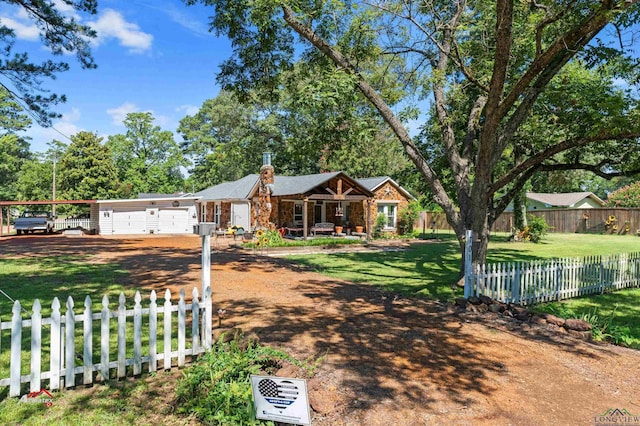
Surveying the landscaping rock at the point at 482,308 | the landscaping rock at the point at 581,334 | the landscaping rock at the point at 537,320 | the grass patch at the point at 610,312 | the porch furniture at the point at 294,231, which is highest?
the porch furniture at the point at 294,231

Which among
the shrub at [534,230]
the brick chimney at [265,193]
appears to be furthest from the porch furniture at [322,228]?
the shrub at [534,230]

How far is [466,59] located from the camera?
1189 cm

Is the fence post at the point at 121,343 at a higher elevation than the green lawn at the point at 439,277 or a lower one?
higher

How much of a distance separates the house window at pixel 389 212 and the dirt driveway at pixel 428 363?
20.6 metres

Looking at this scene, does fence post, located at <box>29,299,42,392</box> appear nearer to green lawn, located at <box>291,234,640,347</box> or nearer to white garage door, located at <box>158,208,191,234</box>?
green lawn, located at <box>291,234,640,347</box>

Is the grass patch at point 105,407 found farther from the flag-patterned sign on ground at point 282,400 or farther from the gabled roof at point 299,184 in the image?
the gabled roof at point 299,184

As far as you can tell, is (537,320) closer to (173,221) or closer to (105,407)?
(105,407)

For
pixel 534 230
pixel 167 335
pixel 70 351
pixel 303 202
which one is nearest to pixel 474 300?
pixel 167 335

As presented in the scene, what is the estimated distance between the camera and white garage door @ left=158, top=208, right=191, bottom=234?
99.9 ft

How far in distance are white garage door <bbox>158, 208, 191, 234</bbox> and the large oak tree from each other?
20.6 m

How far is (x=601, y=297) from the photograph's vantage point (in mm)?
9570

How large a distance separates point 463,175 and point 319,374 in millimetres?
7048

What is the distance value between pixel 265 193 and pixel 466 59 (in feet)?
50.0

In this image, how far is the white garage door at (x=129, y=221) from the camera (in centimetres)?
2941
